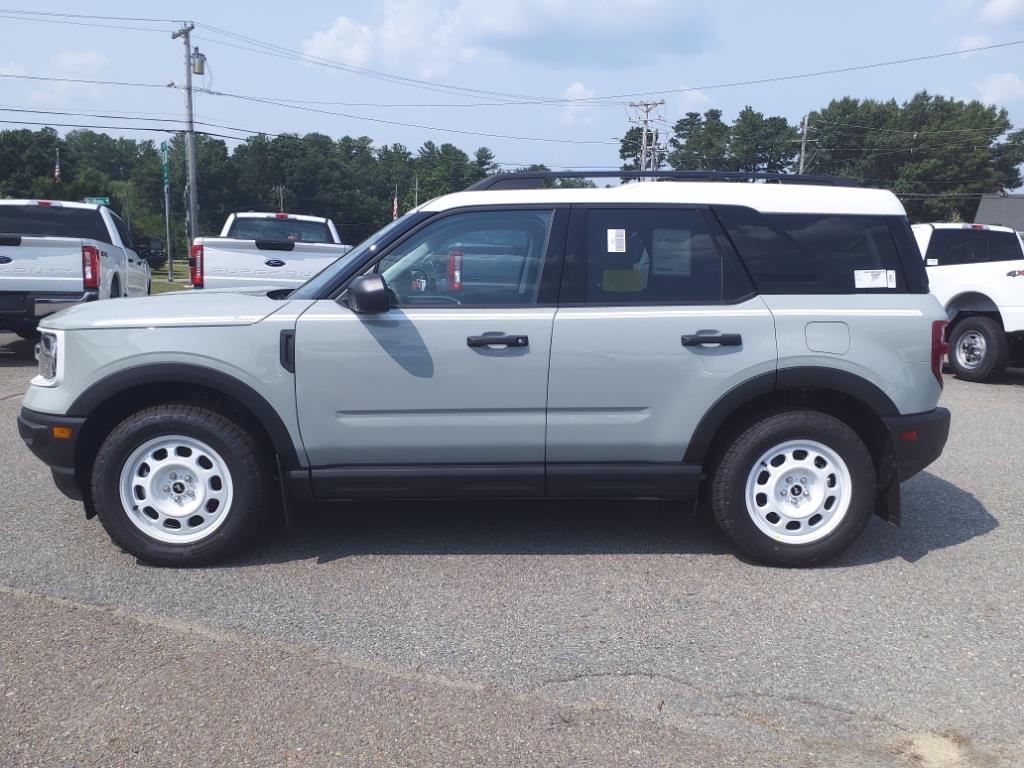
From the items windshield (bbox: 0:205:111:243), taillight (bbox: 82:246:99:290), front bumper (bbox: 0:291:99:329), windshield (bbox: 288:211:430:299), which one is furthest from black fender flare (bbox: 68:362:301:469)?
windshield (bbox: 0:205:111:243)

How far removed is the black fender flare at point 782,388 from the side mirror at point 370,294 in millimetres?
1665

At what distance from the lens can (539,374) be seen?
464cm

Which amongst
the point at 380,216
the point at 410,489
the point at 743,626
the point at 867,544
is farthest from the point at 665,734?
the point at 380,216

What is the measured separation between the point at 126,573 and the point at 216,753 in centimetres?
186

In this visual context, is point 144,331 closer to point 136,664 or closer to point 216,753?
point 136,664

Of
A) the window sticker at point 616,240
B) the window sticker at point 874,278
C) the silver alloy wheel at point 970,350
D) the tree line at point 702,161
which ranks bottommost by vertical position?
the silver alloy wheel at point 970,350

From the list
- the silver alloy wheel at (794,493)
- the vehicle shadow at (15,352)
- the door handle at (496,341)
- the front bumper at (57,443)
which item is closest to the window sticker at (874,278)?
the silver alloy wheel at (794,493)

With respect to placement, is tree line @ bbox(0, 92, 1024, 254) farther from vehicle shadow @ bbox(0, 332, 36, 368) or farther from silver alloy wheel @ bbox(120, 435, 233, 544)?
silver alloy wheel @ bbox(120, 435, 233, 544)

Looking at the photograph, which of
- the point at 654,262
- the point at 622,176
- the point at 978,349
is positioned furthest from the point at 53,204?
the point at 978,349

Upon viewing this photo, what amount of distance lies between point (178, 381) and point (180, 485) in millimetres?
528

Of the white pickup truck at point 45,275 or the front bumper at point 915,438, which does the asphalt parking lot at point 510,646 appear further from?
the white pickup truck at point 45,275

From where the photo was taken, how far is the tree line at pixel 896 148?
8219 centimetres

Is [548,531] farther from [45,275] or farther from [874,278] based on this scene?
[45,275]

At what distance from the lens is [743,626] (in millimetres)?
4137
